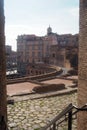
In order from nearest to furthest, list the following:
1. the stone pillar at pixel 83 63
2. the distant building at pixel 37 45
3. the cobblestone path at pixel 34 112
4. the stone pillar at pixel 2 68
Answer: the stone pillar at pixel 2 68 < the stone pillar at pixel 83 63 < the cobblestone path at pixel 34 112 < the distant building at pixel 37 45

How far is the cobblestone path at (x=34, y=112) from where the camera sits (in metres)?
9.09

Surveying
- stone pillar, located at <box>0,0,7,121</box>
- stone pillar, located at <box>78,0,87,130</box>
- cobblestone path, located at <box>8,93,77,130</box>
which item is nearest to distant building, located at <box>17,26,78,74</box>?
cobblestone path, located at <box>8,93,77,130</box>

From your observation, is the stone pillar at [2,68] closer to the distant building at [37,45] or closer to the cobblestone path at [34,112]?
the cobblestone path at [34,112]

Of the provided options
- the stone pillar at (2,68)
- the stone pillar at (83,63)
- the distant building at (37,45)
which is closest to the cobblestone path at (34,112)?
the stone pillar at (83,63)

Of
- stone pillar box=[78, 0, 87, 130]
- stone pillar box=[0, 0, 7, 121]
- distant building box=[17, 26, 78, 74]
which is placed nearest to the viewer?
stone pillar box=[0, 0, 7, 121]

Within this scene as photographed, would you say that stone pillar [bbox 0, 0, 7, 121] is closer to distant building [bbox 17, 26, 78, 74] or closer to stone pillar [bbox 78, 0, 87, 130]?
stone pillar [bbox 78, 0, 87, 130]

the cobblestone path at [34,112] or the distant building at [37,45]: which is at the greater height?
the distant building at [37,45]

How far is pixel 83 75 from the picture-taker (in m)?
6.55

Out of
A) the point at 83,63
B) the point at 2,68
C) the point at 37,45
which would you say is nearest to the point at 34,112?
the point at 83,63

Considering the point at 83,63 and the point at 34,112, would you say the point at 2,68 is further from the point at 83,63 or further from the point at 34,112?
the point at 34,112

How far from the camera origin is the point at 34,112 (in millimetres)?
10742

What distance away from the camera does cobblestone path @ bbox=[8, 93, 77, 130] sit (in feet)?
29.8

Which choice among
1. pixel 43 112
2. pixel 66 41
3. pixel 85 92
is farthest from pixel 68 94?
pixel 66 41

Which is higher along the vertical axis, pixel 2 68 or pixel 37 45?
pixel 37 45
